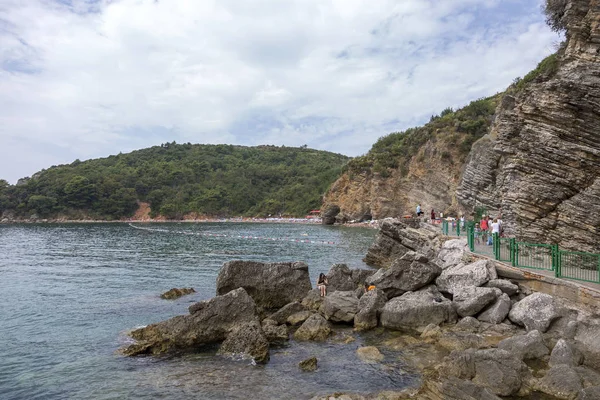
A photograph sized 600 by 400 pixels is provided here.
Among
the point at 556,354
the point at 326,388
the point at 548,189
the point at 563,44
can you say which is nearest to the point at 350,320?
the point at 326,388

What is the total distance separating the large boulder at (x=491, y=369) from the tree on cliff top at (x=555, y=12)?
18.0 meters

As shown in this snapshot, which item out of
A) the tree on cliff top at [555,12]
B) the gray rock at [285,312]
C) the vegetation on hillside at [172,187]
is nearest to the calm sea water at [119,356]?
the gray rock at [285,312]

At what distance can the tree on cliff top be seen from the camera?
20584 millimetres

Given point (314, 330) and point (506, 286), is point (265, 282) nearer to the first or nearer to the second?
point (314, 330)

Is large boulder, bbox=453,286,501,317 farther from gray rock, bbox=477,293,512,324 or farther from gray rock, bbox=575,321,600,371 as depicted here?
gray rock, bbox=575,321,600,371

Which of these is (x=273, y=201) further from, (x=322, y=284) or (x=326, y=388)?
(x=326, y=388)

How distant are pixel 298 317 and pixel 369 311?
2.58 meters

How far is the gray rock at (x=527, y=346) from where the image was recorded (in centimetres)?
1029

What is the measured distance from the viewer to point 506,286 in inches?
568

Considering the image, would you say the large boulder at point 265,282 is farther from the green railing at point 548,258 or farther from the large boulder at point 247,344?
the green railing at point 548,258

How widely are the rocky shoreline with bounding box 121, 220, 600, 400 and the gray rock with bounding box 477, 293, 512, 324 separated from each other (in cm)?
3

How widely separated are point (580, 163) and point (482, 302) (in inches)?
269

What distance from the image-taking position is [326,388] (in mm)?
9656

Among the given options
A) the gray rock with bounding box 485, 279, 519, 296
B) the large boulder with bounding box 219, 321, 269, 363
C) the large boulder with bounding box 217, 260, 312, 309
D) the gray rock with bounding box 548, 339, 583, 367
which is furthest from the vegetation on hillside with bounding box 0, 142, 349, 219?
the gray rock with bounding box 548, 339, 583, 367
